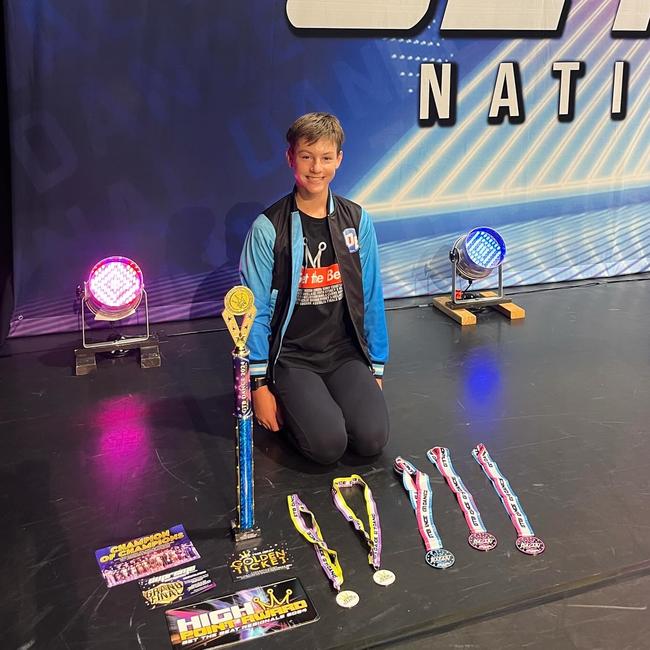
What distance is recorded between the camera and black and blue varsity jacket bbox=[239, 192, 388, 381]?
2.69m

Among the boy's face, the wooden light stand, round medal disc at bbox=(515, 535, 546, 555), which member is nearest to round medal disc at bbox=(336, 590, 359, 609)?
round medal disc at bbox=(515, 535, 546, 555)

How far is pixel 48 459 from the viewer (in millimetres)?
2744

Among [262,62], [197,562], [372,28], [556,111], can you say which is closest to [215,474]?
[197,562]

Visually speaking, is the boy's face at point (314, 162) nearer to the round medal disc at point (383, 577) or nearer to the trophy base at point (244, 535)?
the trophy base at point (244, 535)

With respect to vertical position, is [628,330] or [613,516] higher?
[628,330]

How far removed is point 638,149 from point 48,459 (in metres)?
4.13

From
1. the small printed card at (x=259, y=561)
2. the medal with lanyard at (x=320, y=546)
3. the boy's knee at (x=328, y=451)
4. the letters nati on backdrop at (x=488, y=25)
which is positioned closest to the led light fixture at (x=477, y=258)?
the letters nati on backdrop at (x=488, y=25)

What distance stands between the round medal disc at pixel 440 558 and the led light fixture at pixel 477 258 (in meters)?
2.35

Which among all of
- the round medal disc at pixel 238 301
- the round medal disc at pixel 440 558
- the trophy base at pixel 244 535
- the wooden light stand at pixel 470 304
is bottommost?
the round medal disc at pixel 440 558

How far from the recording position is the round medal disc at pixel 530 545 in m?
2.17

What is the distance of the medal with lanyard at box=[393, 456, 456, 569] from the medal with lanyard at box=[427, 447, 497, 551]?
0.08 metres

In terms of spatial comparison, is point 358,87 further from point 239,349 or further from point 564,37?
point 239,349

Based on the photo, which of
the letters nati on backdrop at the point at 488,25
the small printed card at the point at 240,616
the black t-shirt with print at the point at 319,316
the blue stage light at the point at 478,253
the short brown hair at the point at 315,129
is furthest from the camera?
the blue stage light at the point at 478,253

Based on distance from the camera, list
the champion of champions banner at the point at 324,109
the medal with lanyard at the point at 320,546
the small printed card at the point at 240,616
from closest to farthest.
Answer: the small printed card at the point at 240,616, the medal with lanyard at the point at 320,546, the champion of champions banner at the point at 324,109
